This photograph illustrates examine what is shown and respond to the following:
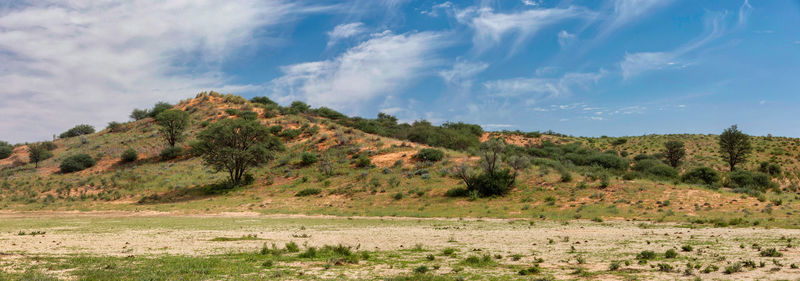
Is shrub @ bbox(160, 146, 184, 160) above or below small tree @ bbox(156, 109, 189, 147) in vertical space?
below

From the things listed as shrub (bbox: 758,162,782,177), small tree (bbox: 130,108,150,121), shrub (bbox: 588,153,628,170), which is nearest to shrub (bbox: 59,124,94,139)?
small tree (bbox: 130,108,150,121)

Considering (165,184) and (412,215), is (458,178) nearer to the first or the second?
(412,215)

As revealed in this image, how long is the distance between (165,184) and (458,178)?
33115 millimetres

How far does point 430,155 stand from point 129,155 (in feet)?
143

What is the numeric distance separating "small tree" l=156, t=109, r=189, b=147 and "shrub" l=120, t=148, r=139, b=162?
4.95m

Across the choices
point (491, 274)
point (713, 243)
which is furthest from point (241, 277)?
point (713, 243)

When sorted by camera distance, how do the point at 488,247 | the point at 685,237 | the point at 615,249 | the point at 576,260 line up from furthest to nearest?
the point at 685,237 < the point at 488,247 < the point at 615,249 < the point at 576,260

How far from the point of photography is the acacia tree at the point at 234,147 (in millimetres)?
45438

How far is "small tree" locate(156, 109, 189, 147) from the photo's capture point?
63.6 metres

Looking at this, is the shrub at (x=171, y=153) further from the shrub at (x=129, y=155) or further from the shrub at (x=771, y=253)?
the shrub at (x=771, y=253)

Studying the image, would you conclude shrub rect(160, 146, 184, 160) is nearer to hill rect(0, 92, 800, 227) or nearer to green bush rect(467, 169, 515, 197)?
hill rect(0, 92, 800, 227)

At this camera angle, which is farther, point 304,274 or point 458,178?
point 458,178

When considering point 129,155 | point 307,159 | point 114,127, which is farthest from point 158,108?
point 307,159

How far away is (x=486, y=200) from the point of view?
34.9 m
